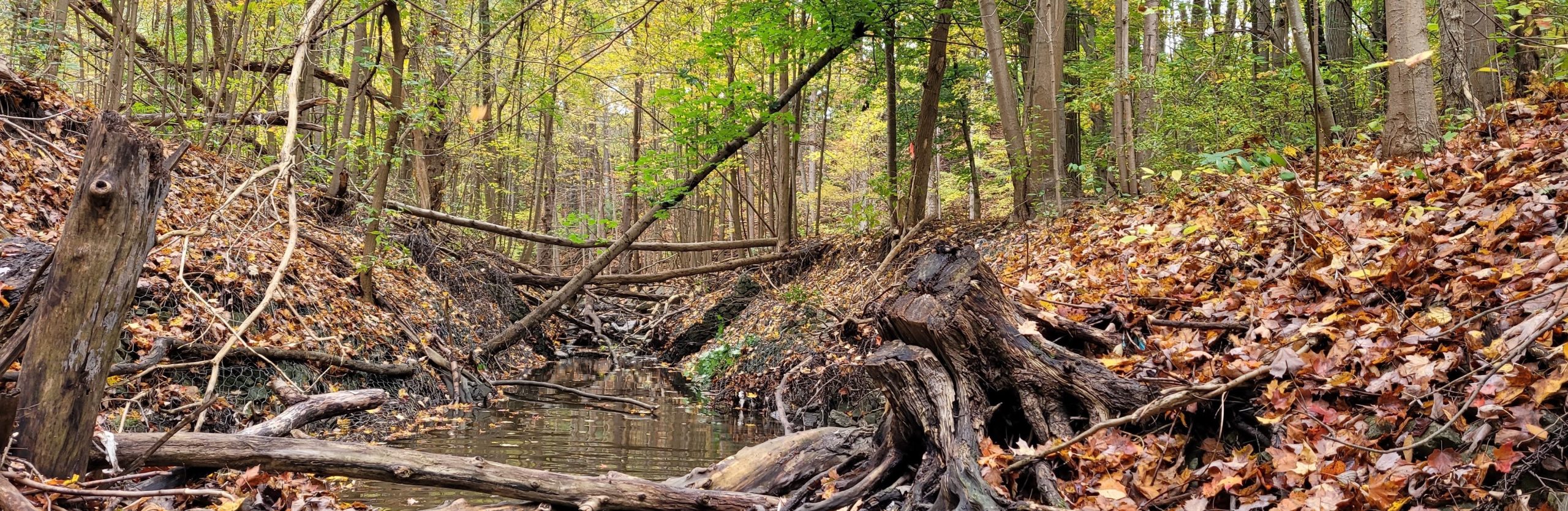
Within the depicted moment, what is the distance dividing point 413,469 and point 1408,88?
718cm

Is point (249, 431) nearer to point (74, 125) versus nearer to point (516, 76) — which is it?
point (74, 125)

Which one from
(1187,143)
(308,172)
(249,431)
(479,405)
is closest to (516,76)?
(308,172)

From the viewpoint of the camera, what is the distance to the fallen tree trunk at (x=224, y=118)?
9859mm

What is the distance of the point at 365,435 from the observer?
760 cm

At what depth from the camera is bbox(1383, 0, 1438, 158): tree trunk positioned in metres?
5.78

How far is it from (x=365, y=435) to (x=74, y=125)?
5250 mm

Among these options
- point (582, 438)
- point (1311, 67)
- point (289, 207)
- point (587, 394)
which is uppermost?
point (1311, 67)

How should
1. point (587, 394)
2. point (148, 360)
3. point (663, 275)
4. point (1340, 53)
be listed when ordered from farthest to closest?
point (663, 275), point (1340, 53), point (587, 394), point (148, 360)

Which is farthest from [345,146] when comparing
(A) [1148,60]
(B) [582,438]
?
(A) [1148,60]

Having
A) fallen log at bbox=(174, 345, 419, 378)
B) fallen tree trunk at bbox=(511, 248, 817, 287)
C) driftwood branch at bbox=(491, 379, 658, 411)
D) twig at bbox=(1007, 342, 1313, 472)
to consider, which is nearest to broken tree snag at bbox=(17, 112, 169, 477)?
fallen log at bbox=(174, 345, 419, 378)

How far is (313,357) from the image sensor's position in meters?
7.81

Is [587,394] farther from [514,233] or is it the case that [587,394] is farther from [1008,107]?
[1008,107]

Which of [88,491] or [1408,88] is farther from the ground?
[1408,88]

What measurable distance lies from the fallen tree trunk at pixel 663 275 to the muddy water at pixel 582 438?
3.83 m
